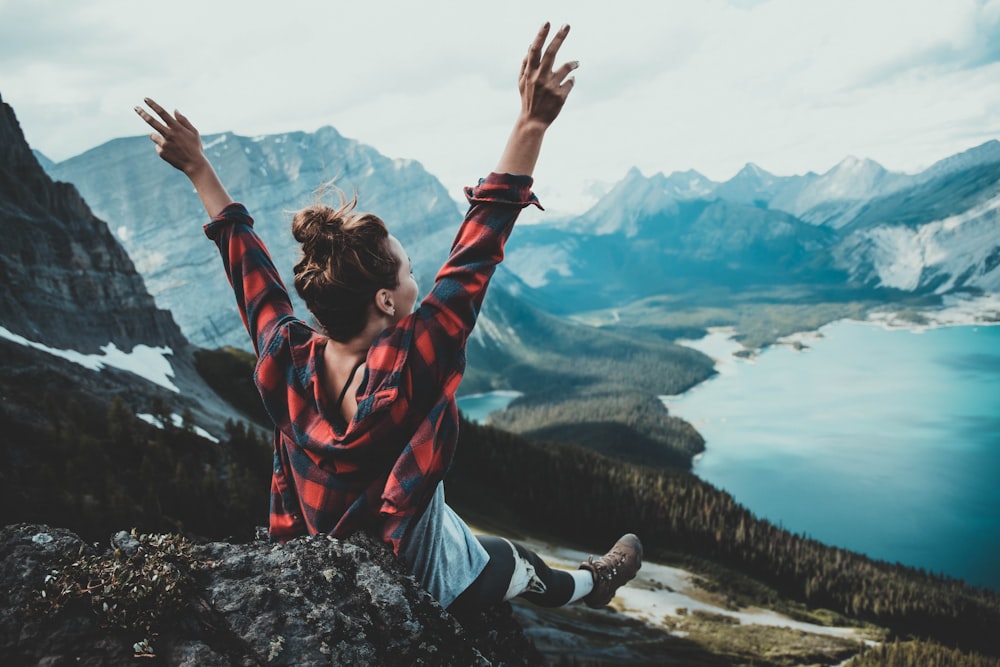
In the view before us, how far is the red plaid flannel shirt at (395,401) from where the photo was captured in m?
2.66

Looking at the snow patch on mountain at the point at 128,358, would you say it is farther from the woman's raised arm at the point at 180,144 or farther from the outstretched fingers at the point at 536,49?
the outstretched fingers at the point at 536,49

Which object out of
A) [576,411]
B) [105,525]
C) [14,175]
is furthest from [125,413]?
[576,411]

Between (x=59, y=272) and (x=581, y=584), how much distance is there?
54482 mm

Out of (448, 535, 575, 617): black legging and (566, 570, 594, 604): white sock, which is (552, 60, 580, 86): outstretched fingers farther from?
(566, 570, 594, 604): white sock

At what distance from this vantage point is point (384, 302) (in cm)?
281

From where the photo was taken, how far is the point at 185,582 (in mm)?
2754

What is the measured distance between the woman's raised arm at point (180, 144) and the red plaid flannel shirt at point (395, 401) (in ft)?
3.77

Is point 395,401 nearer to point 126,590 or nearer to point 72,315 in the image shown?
point 126,590

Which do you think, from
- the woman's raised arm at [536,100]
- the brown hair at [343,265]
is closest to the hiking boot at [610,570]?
the brown hair at [343,265]

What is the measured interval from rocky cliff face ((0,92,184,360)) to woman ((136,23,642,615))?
4138cm

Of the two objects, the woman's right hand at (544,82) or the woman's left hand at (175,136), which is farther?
the woman's left hand at (175,136)

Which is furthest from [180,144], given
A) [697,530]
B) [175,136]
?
[697,530]

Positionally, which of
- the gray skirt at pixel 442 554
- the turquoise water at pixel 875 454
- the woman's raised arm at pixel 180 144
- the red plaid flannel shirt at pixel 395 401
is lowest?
the gray skirt at pixel 442 554

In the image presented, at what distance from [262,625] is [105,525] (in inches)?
862
